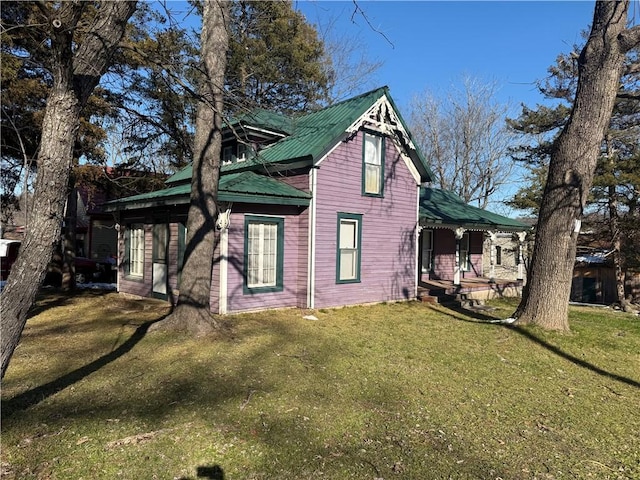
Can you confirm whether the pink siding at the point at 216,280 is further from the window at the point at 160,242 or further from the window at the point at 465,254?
the window at the point at 465,254

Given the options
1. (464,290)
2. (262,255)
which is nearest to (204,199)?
(262,255)

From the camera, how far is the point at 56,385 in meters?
5.31

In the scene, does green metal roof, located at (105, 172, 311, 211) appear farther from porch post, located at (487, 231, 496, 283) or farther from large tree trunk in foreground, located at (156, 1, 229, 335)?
porch post, located at (487, 231, 496, 283)

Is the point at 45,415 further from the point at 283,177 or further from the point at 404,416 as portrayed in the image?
the point at 283,177

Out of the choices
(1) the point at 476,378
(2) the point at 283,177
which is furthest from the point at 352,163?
(1) the point at 476,378

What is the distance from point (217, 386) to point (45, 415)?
184 cm

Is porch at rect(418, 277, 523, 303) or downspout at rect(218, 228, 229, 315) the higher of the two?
downspout at rect(218, 228, 229, 315)

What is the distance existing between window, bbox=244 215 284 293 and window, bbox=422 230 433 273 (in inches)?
311

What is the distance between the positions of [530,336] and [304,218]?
19.5 feet

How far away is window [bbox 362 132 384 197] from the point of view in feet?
40.5

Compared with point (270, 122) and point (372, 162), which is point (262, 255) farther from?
point (270, 122)

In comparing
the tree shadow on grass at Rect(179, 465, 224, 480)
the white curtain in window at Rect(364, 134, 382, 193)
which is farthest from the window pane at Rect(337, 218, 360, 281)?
the tree shadow on grass at Rect(179, 465, 224, 480)

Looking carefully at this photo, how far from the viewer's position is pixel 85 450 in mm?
3719

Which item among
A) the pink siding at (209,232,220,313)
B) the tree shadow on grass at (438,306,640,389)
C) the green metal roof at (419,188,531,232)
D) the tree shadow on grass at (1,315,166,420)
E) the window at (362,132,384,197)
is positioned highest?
the window at (362,132,384,197)
